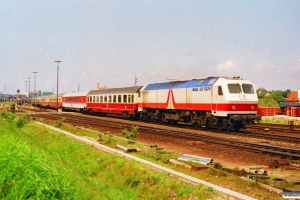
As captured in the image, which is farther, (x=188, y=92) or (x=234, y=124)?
(x=188, y=92)

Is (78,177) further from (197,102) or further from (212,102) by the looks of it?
(197,102)

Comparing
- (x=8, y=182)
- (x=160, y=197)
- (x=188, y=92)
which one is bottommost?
(x=160, y=197)

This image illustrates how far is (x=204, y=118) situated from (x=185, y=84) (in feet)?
12.4

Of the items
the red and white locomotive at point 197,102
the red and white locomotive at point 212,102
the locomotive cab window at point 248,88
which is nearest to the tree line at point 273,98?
the red and white locomotive at point 197,102

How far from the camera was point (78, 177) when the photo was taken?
10.1 metres

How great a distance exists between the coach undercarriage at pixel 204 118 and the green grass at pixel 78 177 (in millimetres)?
10518

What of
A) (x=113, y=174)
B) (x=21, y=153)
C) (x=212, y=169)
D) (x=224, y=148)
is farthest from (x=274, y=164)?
(x=21, y=153)

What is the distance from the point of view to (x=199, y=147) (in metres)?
16.3

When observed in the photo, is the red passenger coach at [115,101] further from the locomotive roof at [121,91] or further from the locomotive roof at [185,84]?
the locomotive roof at [185,84]

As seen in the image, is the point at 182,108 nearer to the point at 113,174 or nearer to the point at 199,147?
the point at 199,147

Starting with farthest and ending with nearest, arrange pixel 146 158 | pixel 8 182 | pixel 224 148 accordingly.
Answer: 1. pixel 224 148
2. pixel 146 158
3. pixel 8 182

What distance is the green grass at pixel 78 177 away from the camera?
566 centimetres

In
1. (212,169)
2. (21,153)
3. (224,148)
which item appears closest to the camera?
(21,153)

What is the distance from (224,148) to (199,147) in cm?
122
